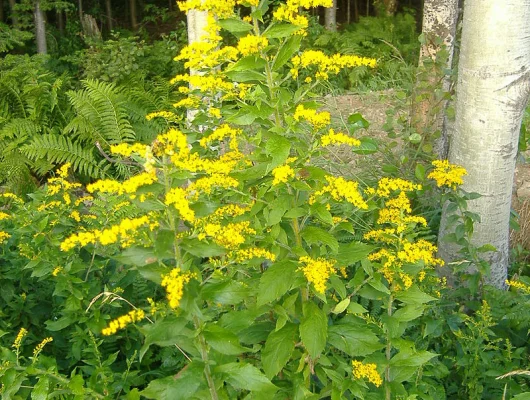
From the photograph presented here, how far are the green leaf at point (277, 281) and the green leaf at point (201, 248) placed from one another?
0.24m

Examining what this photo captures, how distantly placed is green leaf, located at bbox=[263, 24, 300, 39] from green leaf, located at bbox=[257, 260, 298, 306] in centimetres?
72

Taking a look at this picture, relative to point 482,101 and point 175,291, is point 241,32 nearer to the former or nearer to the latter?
point 175,291

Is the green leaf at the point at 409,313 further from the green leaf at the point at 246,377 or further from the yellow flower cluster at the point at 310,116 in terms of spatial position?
the yellow flower cluster at the point at 310,116

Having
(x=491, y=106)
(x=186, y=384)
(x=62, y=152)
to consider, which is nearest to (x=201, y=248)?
(x=186, y=384)

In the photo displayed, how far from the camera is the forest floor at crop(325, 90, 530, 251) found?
399 centimetres

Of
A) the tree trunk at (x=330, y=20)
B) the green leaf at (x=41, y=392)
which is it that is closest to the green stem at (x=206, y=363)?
the green leaf at (x=41, y=392)

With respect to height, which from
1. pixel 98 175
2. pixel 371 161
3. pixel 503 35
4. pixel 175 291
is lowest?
pixel 98 175

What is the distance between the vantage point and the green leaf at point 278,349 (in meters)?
1.80

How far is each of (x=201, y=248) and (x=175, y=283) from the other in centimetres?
15

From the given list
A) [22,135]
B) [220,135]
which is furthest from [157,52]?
[220,135]

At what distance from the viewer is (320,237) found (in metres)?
1.87

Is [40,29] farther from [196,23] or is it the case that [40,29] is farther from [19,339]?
[19,339]

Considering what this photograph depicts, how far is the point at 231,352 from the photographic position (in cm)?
163

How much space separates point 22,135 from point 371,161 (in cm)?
409
